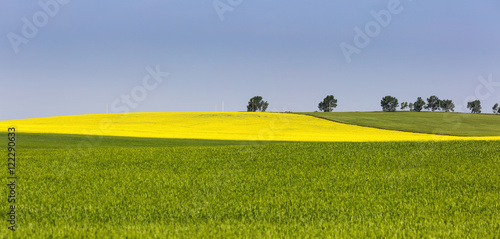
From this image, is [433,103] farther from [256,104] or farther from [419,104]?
[256,104]

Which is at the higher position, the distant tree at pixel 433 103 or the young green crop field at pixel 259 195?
the distant tree at pixel 433 103

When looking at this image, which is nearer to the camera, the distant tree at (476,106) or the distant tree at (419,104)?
the distant tree at (419,104)

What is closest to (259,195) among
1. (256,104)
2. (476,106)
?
(256,104)

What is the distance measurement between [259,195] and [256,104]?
114m

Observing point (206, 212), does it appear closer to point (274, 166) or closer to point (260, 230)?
point (260, 230)

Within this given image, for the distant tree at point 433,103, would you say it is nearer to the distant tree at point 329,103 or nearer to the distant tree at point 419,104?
the distant tree at point 419,104

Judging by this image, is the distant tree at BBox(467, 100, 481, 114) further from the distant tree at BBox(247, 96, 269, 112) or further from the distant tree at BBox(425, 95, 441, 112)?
the distant tree at BBox(247, 96, 269, 112)

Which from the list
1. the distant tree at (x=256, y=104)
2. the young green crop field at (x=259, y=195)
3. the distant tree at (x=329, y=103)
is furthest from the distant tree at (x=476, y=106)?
the young green crop field at (x=259, y=195)

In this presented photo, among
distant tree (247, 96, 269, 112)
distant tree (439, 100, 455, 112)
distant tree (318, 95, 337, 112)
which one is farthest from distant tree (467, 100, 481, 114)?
distant tree (247, 96, 269, 112)

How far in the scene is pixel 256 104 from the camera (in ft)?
409

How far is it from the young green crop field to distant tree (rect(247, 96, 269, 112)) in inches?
4082

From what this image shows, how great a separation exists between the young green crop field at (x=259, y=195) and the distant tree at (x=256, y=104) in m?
104

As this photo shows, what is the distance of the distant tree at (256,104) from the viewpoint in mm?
124125

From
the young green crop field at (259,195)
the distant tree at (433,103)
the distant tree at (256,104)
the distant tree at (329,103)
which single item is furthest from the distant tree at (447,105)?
the young green crop field at (259,195)
